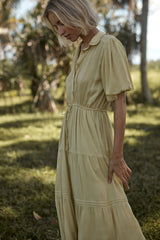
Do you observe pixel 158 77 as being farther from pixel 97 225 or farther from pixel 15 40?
pixel 97 225

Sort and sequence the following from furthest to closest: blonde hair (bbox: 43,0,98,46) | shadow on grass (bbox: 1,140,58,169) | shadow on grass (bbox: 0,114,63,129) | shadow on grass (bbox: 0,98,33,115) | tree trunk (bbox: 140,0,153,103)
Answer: tree trunk (bbox: 140,0,153,103) → shadow on grass (bbox: 0,98,33,115) → shadow on grass (bbox: 0,114,63,129) → shadow on grass (bbox: 1,140,58,169) → blonde hair (bbox: 43,0,98,46)

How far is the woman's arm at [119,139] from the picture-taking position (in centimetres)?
146

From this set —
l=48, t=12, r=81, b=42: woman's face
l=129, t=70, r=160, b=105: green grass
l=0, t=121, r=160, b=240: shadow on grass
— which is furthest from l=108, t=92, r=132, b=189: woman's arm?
l=129, t=70, r=160, b=105: green grass

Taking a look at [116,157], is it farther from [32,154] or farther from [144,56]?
[144,56]

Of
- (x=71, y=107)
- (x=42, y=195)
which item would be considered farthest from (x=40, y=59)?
(x=71, y=107)

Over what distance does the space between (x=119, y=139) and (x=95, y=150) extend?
0.15 metres

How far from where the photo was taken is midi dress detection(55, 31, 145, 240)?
146cm

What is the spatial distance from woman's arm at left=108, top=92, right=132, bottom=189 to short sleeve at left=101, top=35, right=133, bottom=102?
0.14 feet

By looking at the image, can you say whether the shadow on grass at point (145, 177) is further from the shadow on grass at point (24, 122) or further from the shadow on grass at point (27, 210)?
the shadow on grass at point (24, 122)

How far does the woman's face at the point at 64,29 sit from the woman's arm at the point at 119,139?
15.4 inches

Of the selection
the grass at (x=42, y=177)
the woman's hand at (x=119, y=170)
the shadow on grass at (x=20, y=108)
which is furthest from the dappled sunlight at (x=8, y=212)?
the shadow on grass at (x=20, y=108)

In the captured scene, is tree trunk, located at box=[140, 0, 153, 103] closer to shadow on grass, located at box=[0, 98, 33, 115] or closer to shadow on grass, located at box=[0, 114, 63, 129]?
shadow on grass, located at box=[0, 114, 63, 129]

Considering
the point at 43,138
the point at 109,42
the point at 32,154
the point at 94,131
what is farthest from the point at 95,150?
the point at 43,138

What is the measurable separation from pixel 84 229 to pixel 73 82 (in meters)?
0.77
